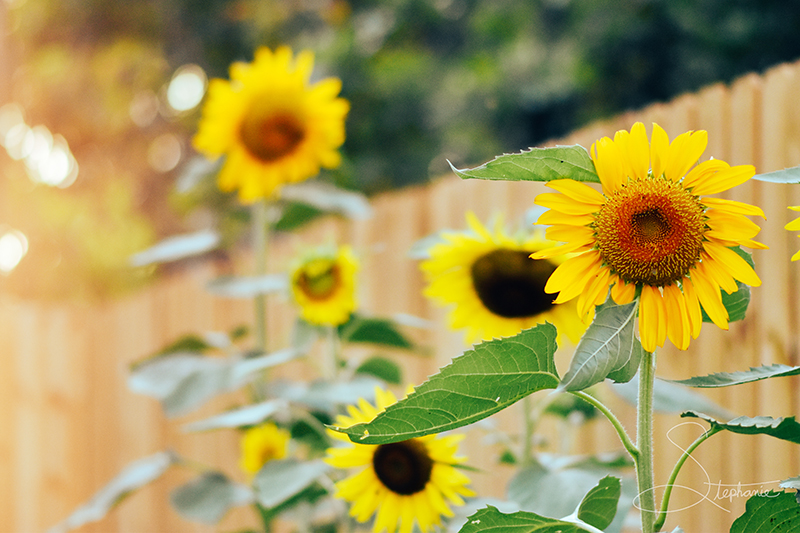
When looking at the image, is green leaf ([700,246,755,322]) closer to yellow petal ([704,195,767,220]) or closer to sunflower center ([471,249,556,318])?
yellow petal ([704,195,767,220])

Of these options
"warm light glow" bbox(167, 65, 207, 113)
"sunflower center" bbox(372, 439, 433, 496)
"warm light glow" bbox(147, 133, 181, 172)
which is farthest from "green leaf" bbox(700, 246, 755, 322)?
"warm light glow" bbox(147, 133, 181, 172)

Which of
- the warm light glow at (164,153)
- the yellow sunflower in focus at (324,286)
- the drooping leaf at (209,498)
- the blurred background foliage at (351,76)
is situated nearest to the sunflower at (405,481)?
the yellow sunflower in focus at (324,286)

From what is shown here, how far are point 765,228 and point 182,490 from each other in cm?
126

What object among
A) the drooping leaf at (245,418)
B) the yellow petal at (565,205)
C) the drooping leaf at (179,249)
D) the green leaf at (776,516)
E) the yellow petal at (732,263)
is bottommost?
the green leaf at (776,516)

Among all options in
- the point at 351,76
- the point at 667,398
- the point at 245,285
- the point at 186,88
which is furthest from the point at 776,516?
the point at 186,88

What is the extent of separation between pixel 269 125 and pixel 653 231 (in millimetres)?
1036

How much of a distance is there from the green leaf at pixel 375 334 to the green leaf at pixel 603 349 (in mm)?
848

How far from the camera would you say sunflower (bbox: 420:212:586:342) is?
904 mm

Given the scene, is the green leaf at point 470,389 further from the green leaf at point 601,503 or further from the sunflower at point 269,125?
the sunflower at point 269,125

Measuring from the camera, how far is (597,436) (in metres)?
1.58

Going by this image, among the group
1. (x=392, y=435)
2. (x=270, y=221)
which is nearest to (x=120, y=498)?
(x=270, y=221)

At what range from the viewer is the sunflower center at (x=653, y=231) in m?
0.51

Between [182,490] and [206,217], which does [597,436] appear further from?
[206,217]

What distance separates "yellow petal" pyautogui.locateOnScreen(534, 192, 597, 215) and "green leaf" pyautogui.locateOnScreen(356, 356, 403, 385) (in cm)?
89
